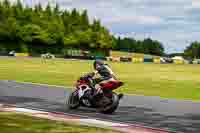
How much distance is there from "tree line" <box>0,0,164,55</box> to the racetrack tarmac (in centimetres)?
8983

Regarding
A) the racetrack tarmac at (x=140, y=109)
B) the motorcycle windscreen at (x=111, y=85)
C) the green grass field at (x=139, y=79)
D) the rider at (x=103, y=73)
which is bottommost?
the green grass field at (x=139, y=79)

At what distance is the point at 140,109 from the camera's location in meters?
15.1

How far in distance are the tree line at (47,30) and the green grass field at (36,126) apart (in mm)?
96495

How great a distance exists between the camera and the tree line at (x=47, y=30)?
11556 cm

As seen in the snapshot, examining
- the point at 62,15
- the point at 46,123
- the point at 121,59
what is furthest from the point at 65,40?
the point at 46,123

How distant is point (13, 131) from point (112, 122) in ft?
10.4

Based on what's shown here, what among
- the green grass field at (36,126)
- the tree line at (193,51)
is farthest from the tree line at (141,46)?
the green grass field at (36,126)

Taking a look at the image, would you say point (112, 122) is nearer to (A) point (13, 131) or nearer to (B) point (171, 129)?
(B) point (171, 129)

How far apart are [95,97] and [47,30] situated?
363 ft

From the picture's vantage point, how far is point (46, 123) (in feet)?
36.6

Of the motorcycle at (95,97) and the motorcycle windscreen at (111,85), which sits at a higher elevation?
the motorcycle windscreen at (111,85)

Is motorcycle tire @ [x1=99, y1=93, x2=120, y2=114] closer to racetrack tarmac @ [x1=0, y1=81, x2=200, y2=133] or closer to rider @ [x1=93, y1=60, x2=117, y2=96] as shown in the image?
racetrack tarmac @ [x1=0, y1=81, x2=200, y2=133]

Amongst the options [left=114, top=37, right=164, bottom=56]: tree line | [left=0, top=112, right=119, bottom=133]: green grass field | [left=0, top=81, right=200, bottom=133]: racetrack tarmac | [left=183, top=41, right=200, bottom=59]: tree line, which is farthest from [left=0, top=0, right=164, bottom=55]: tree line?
[left=0, top=112, right=119, bottom=133]: green grass field

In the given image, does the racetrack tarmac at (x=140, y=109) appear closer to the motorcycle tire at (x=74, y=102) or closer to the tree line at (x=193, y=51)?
the motorcycle tire at (x=74, y=102)
